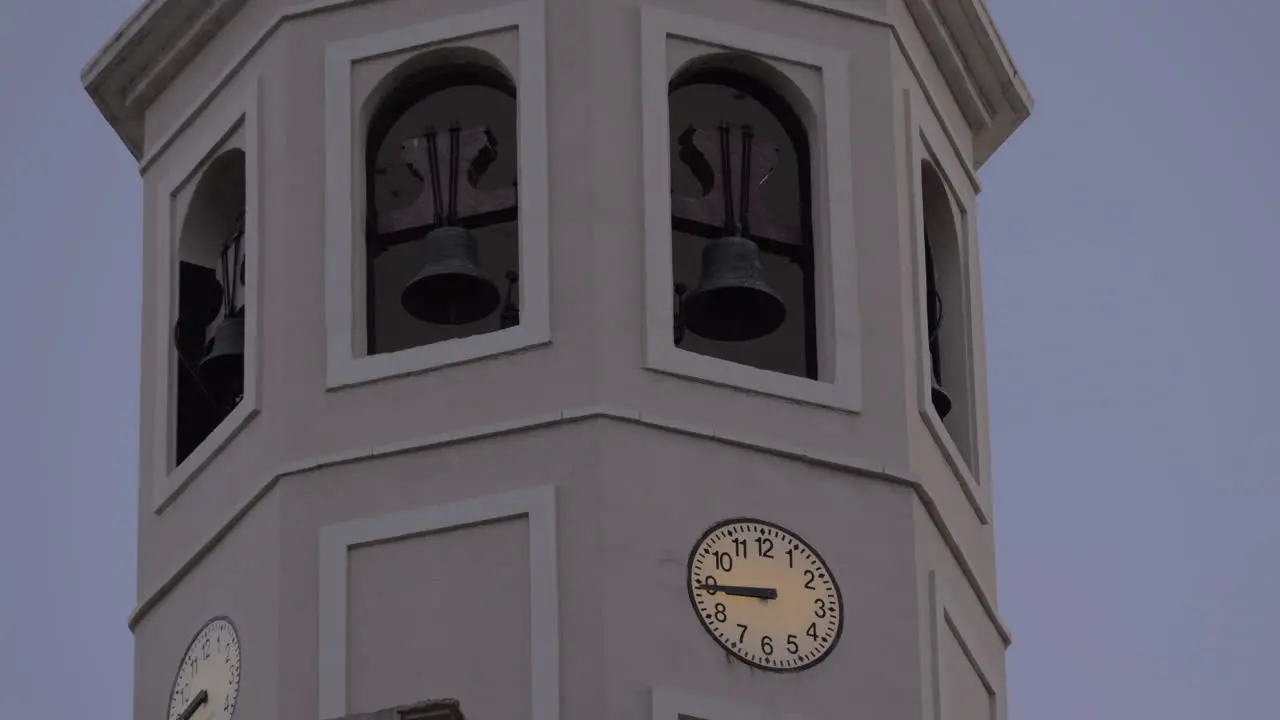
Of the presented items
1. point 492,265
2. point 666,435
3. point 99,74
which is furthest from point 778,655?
point 99,74

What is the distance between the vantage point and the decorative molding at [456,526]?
33.3 meters

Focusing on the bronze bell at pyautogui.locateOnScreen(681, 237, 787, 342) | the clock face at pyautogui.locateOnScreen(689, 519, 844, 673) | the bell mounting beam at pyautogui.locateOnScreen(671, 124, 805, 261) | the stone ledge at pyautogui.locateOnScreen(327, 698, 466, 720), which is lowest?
the stone ledge at pyautogui.locateOnScreen(327, 698, 466, 720)

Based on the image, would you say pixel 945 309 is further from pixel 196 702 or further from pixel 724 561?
pixel 196 702

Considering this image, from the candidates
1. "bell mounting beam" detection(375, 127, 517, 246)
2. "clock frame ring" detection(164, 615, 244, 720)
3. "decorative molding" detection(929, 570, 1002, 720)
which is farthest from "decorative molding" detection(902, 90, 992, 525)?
"clock frame ring" detection(164, 615, 244, 720)

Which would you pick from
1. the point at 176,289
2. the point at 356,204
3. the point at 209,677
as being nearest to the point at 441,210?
the point at 356,204

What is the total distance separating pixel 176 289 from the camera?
37.3 meters

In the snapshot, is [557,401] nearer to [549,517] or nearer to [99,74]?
[549,517]

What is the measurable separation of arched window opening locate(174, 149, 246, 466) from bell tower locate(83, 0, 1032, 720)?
0.12 ft

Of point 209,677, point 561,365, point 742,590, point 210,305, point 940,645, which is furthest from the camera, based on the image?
point 210,305

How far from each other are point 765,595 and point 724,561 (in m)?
0.36

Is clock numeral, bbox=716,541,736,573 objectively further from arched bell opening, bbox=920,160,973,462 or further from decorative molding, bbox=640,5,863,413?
arched bell opening, bbox=920,160,973,462

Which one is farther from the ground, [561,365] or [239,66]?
[239,66]

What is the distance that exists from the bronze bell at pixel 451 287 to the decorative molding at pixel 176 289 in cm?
117

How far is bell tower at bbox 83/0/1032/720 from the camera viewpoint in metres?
33.8
